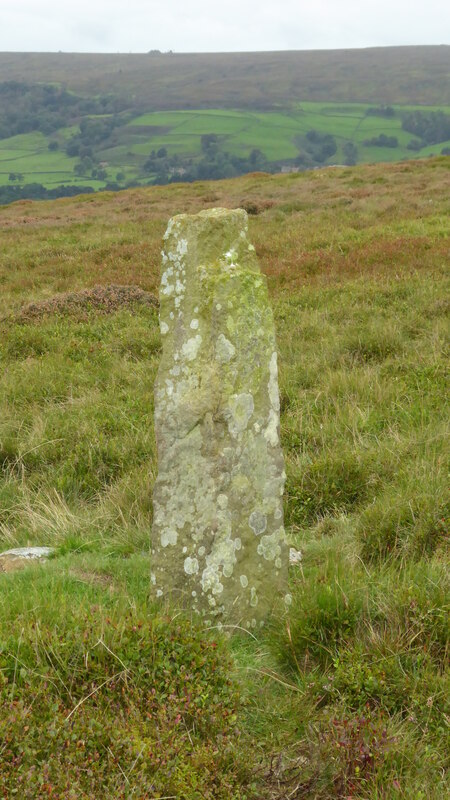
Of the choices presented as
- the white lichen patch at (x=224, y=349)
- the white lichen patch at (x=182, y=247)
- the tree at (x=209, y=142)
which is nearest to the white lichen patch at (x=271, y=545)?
the white lichen patch at (x=224, y=349)

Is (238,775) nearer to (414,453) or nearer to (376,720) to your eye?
(376,720)

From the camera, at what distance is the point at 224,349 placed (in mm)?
3846

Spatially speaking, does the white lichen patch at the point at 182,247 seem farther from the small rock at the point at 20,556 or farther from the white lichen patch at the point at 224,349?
the small rock at the point at 20,556

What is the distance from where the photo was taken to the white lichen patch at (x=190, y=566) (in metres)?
3.84

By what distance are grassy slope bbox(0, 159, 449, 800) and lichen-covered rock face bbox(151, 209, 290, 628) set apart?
27 centimetres

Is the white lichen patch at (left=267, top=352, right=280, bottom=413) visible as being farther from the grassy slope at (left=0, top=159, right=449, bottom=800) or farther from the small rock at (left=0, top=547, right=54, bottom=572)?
the small rock at (left=0, top=547, right=54, bottom=572)

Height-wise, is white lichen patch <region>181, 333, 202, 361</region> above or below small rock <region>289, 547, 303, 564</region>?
above

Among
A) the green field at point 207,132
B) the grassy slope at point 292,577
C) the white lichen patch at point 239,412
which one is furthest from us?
the green field at point 207,132

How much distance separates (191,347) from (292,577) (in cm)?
160

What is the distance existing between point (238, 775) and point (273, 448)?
1729 mm

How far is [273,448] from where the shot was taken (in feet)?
13.1

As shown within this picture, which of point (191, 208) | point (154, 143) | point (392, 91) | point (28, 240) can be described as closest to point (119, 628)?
point (28, 240)

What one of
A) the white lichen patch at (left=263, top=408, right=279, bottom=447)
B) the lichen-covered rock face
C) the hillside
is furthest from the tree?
the white lichen patch at (left=263, top=408, right=279, bottom=447)

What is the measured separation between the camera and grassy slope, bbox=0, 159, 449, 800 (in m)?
2.76
